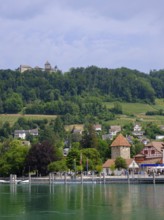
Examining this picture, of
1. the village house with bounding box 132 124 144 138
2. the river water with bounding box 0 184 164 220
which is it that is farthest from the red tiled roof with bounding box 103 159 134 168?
the village house with bounding box 132 124 144 138

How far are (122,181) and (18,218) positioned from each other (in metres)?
49.5

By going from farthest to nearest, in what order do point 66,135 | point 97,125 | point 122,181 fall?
1. point 97,125
2. point 66,135
3. point 122,181

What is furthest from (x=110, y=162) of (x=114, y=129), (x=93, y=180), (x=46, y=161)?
(x=114, y=129)

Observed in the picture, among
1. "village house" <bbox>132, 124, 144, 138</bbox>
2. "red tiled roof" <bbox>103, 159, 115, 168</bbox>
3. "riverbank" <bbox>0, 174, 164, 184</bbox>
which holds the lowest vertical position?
"riverbank" <bbox>0, 174, 164, 184</bbox>

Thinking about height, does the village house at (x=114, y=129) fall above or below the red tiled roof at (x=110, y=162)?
above

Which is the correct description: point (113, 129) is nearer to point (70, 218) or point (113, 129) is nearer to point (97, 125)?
point (97, 125)

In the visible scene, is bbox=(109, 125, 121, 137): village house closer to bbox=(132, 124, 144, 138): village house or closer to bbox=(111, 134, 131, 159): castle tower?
bbox=(132, 124, 144, 138): village house

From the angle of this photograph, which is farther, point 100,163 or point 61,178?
point 100,163

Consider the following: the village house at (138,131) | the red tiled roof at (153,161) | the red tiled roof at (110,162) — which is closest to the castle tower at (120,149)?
the red tiled roof at (153,161)

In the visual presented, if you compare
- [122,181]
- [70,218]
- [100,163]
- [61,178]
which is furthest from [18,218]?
[100,163]

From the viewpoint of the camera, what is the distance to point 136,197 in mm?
67062

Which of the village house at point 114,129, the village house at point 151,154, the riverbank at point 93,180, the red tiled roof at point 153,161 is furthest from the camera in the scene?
the village house at point 114,129

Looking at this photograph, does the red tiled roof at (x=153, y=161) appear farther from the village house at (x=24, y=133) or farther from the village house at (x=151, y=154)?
the village house at (x=24, y=133)

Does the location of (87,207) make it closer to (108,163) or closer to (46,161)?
(108,163)
